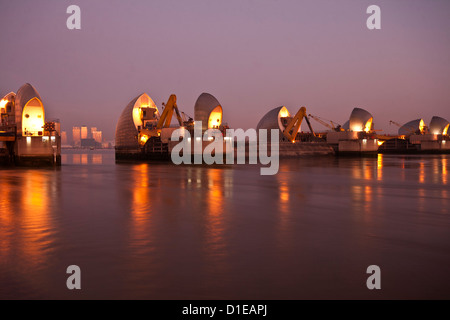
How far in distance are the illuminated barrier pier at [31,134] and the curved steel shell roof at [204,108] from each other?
67.3 feet

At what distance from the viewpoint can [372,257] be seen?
681 cm

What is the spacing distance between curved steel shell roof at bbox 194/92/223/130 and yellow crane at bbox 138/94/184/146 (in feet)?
11.8

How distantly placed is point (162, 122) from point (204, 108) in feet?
22.0

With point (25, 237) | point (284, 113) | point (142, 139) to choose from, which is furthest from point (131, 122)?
point (25, 237)

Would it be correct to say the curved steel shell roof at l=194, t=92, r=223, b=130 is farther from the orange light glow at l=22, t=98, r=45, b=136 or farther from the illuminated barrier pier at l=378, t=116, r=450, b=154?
the illuminated barrier pier at l=378, t=116, r=450, b=154

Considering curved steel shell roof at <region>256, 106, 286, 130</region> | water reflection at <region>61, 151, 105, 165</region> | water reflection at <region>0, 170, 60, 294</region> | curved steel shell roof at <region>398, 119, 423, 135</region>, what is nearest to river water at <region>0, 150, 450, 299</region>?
water reflection at <region>0, 170, 60, 294</region>

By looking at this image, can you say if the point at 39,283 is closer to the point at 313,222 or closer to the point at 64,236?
the point at 64,236

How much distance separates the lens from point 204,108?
56000 millimetres

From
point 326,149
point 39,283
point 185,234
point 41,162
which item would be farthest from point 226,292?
point 326,149

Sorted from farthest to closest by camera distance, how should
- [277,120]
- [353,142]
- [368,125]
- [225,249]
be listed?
[277,120] → [368,125] → [353,142] → [225,249]

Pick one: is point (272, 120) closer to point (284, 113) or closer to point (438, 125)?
point (284, 113)

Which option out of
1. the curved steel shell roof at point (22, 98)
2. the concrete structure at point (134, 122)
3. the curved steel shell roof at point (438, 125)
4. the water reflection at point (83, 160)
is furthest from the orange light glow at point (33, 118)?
the curved steel shell roof at point (438, 125)

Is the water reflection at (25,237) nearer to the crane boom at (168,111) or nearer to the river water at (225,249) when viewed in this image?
the river water at (225,249)

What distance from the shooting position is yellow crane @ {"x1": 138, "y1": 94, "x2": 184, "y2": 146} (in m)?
55.3
